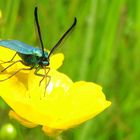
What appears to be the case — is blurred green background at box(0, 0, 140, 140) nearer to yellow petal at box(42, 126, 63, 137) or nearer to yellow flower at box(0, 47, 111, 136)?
yellow flower at box(0, 47, 111, 136)

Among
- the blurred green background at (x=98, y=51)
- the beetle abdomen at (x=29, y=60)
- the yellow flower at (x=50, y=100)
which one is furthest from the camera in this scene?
the blurred green background at (x=98, y=51)

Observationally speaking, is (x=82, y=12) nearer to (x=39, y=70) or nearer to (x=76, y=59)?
(x=76, y=59)

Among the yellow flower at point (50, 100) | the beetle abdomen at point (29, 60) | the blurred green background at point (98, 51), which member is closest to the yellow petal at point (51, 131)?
the yellow flower at point (50, 100)

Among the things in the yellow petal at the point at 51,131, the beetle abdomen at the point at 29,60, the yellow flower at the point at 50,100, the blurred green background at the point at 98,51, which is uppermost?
the beetle abdomen at the point at 29,60

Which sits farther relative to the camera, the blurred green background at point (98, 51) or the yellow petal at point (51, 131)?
the blurred green background at point (98, 51)

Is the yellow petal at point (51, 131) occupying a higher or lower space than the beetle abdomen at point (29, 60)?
lower

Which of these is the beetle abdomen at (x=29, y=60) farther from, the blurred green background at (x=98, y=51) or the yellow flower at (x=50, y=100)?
the blurred green background at (x=98, y=51)

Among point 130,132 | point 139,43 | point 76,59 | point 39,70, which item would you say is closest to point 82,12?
point 76,59

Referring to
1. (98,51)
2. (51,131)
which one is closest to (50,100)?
(51,131)

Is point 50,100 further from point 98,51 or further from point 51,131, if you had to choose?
point 98,51
